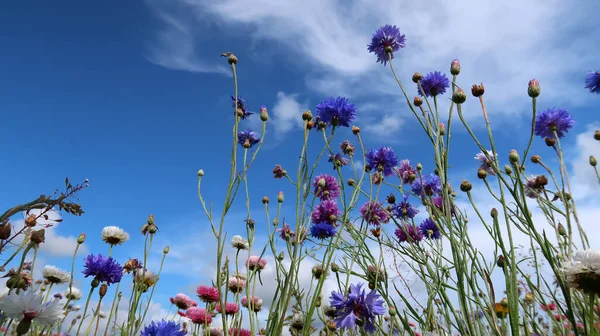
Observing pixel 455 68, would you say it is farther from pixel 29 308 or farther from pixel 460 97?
pixel 29 308

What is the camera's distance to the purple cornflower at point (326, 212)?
8.69ft

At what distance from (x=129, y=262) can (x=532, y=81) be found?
2.20 m

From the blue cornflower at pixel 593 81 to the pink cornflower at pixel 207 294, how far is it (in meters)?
2.63

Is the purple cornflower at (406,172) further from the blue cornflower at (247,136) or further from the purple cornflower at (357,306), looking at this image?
the purple cornflower at (357,306)

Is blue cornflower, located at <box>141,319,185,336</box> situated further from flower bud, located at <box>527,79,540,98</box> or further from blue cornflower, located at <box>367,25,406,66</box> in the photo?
blue cornflower, located at <box>367,25,406,66</box>

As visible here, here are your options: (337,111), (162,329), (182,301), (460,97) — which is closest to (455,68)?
(460,97)

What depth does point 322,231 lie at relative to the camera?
2.53m

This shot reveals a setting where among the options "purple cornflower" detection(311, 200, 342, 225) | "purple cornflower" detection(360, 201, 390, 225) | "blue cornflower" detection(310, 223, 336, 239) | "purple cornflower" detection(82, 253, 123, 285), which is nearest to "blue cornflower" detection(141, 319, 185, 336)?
"purple cornflower" detection(82, 253, 123, 285)

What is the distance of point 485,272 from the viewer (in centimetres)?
136

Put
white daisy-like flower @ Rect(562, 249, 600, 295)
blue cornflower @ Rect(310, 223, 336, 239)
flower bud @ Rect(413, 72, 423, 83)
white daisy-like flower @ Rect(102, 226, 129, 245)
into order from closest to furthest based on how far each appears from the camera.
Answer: white daisy-like flower @ Rect(562, 249, 600, 295)
flower bud @ Rect(413, 72, 423, 83)
white daisy-like flower @ Rect(102, 226, 129, 245)
blue cornflower @ Rect(310, 223, 336, 239)

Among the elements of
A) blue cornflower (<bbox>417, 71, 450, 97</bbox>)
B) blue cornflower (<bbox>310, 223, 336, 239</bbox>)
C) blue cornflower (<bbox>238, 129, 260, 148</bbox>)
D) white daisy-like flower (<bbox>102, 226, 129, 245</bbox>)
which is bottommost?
white daisy-like flower (<bbox>102, 226, 129, 245</bbox>)

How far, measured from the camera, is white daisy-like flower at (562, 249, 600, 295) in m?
0.95

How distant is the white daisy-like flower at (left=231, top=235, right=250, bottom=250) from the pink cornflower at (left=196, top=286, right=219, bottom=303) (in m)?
0.34

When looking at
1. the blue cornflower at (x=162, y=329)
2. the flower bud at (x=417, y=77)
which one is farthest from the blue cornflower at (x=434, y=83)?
the blue cornflower at (x=162, y=329)
